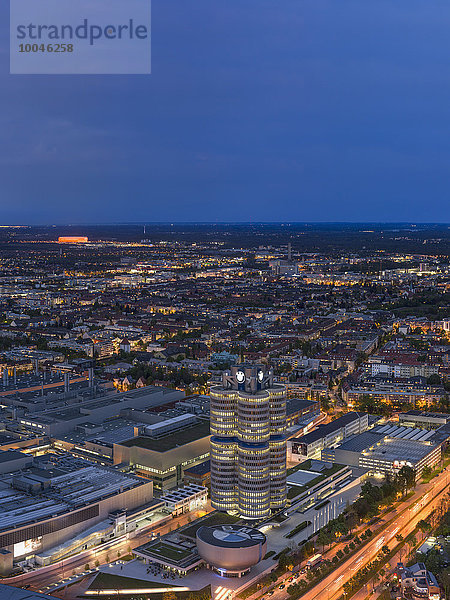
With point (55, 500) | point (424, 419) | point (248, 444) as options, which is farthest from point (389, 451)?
point (55, 500)

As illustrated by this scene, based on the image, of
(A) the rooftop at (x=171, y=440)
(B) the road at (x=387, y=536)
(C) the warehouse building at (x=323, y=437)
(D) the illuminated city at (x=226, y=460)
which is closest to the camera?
(B) the road at (x=387, y=536)

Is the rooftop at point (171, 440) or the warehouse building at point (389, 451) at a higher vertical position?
the rooftop at point (171, 440)

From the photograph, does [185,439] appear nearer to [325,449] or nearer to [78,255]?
[325,449]

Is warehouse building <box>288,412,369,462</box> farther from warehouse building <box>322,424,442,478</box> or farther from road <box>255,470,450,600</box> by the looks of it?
road <box>255,470,450,600</box>

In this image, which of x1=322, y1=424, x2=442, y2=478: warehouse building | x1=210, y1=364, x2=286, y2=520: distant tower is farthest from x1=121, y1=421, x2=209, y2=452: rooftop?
x1=322, y1=424, x2=442, y2=478: warehouse building

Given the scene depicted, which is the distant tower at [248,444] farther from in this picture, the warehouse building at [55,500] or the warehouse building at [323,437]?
the warehouse building at [323,437]

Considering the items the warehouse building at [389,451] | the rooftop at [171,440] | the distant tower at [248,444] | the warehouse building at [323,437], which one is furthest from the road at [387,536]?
the rooftop at [171,440]

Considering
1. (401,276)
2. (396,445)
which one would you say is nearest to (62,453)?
(396,445)
